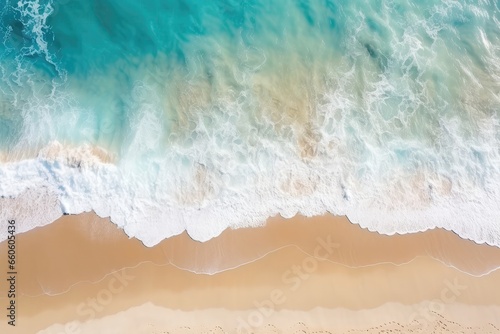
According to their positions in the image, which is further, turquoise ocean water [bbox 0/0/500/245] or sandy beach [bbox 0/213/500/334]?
turquoise ocean water [bbox 0/0/500/245]

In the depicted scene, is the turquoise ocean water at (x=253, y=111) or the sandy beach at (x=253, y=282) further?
the turquoise ocean water at (x=253, y=111)

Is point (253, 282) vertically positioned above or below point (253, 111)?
below

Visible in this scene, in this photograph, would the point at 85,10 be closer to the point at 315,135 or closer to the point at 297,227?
the point at 315,135

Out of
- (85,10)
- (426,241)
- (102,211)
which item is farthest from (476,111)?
(85,10)

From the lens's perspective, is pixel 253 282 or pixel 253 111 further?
pixel 253 111
